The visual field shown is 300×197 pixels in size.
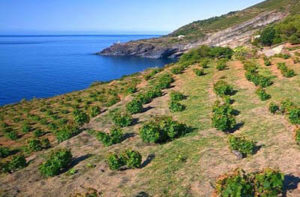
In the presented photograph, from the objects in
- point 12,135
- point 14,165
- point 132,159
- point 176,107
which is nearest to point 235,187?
point 132,159

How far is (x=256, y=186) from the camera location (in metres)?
13.3

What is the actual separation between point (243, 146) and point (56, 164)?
1376cm

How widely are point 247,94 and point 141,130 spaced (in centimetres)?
1514

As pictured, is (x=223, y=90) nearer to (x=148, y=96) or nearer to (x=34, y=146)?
(x=148, y=96)

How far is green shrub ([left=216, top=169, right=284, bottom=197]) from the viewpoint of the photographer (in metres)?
12.9

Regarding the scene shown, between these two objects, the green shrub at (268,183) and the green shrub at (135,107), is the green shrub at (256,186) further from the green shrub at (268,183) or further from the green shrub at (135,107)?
the green shrub at (135,107)

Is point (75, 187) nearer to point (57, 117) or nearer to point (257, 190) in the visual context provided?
point (257, 190)

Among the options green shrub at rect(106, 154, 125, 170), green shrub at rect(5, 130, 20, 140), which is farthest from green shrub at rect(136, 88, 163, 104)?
green shrub at rect(5, 130, 20, 140)

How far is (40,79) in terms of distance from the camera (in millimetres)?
137500

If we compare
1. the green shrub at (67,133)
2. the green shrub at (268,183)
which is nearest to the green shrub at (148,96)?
the green shrub at (67,133)

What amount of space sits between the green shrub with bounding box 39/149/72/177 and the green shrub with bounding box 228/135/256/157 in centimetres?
1268

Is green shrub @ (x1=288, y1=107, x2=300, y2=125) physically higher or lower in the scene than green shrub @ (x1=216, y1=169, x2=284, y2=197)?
higher

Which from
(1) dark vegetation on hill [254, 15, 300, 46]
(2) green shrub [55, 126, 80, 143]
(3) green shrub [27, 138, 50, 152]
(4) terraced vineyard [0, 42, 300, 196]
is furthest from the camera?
(1) dark vegetation on hill [254, 15, 300, 46]

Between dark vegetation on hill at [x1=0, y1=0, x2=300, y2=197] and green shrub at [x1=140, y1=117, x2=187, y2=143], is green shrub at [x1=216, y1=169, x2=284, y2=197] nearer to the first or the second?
dark vegetation on hill at [x1=0, y1=0, x2=300, y2=197]
